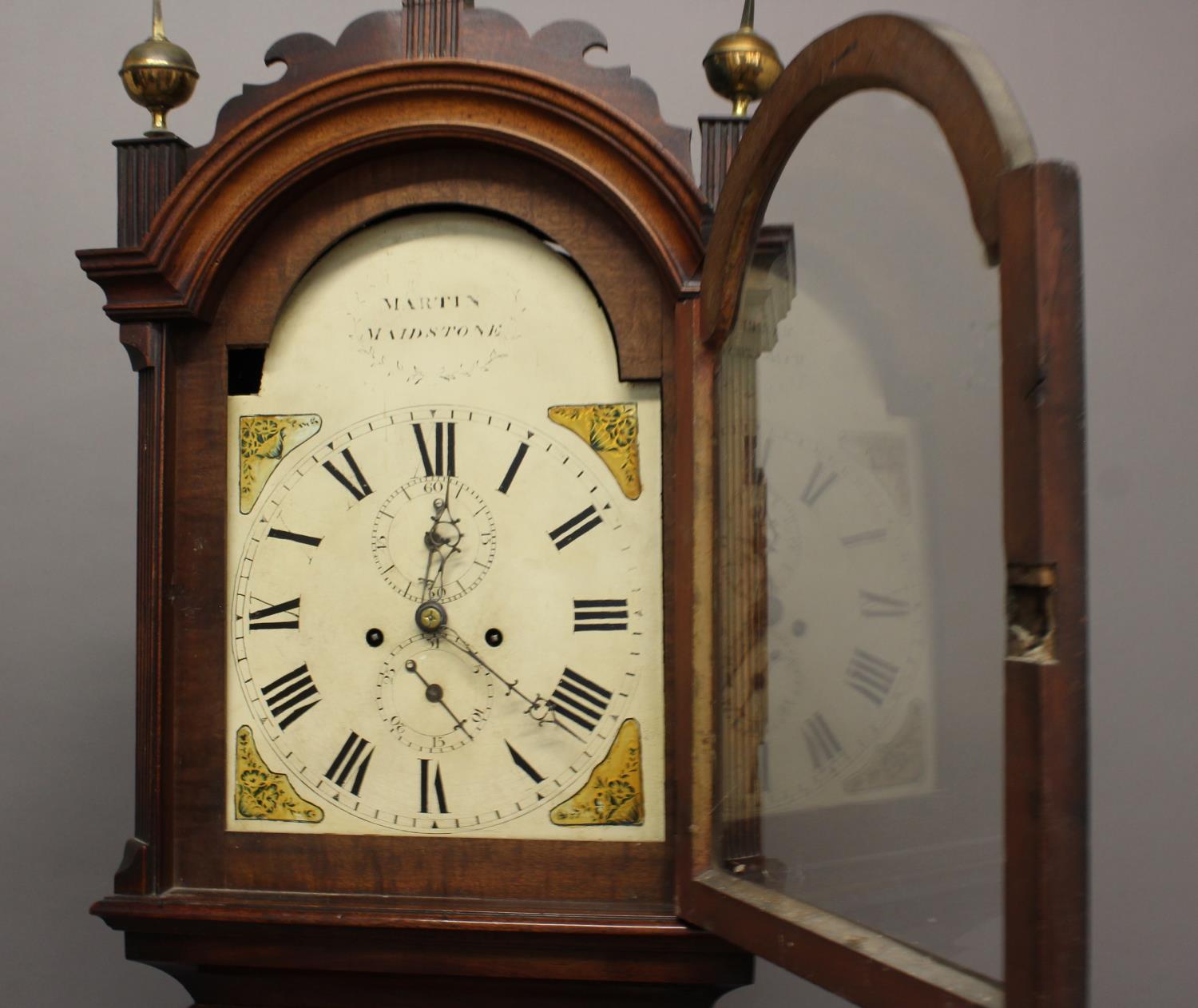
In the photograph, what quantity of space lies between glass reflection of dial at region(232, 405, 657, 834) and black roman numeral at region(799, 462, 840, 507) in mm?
288

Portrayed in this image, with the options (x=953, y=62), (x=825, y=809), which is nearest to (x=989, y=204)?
(x=953, y=62)

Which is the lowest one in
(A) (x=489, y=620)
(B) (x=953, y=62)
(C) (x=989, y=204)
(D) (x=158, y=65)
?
(A) (x=489, y=620)

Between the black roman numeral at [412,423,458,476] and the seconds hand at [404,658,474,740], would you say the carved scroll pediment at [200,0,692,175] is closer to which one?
the black roman numeral at [412,423,458,476]

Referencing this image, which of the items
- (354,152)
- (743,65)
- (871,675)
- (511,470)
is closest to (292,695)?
(511,470)

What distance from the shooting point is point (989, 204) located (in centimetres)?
97

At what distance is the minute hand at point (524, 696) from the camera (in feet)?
4.99

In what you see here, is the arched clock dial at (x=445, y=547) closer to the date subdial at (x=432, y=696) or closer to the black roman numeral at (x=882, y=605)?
the date subdial at (x=432, y=696)

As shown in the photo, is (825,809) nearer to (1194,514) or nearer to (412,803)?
(412,803)

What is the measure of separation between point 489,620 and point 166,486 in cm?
37

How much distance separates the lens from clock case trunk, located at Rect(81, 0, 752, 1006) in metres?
1.48

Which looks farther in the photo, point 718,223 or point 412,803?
point 412,803

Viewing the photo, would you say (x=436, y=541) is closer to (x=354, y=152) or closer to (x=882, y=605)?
(x=354, y=152)

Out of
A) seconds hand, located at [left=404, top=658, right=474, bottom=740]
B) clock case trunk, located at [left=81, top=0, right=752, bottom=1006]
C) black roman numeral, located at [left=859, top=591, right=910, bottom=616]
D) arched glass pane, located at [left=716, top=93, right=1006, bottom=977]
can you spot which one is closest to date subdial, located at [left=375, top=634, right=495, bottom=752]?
seconds hand, located at [left=404, top=658, right=474, bottom=740]

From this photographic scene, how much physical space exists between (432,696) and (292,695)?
0.50 ft
